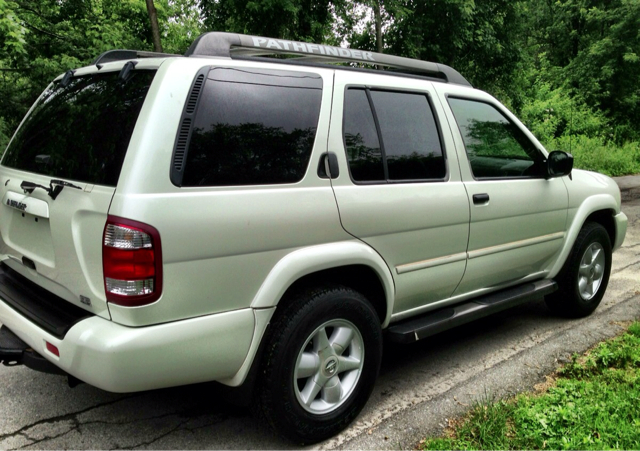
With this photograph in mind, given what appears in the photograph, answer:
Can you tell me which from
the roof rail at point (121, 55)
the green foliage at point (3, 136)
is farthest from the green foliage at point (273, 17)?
the roof rail at point (121, 55)

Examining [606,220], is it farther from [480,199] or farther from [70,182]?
[70,182]

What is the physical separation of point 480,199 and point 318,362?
5.11 feet

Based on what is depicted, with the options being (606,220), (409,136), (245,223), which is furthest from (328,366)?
(606,220)

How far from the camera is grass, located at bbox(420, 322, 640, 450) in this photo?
8.91ft

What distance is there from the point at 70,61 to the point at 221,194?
7981 mm

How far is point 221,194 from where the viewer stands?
2.38m

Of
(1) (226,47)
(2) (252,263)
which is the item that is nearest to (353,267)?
(2) (252,263)

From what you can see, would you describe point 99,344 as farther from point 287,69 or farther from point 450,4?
point 450,4

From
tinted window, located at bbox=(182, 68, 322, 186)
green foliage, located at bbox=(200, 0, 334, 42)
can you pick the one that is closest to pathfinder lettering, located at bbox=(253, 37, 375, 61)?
tinted window, located at bbox=(182, 68, 322, 186)

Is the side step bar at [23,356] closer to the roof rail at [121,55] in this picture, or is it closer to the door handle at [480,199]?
the roof rail at [121,55]

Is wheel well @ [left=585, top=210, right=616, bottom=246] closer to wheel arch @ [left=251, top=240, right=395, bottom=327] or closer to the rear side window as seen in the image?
the rear side window

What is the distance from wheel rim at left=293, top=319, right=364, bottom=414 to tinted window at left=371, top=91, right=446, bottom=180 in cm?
92

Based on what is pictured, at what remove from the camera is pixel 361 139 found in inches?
118

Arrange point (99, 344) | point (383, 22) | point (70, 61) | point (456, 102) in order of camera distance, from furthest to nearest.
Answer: point (383, 22) < point (70, 61) < point (456, 102) < point (99, 344)
